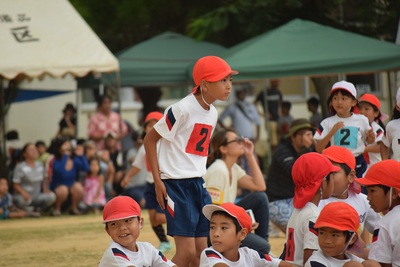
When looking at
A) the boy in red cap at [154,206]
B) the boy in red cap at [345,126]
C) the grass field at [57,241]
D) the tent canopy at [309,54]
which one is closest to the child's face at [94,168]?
the grass field at [57,241]

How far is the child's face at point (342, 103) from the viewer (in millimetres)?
10773

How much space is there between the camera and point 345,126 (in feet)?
35.9

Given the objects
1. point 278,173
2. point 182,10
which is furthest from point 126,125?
point 278,173

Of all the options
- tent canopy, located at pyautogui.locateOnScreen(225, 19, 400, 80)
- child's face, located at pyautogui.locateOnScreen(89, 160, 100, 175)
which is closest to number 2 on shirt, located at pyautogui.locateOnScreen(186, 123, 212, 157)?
tent canopy, located at pyautogui.locateOnScreen(225, 19, 400, 80)

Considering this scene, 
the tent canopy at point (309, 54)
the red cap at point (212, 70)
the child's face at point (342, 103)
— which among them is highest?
the red cap at point (212, 70)

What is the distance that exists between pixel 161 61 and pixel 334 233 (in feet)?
48.0

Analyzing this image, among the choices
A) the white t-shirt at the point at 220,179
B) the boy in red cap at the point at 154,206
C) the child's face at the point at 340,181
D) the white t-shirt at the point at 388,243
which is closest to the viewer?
the white t-shirt at the point at 388,243

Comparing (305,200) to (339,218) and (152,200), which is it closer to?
(339,218)

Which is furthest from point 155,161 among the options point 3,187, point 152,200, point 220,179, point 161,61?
point 161,61

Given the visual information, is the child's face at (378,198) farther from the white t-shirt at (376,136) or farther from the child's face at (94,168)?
the child's face at (94,168)

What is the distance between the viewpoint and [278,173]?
11.8 metres

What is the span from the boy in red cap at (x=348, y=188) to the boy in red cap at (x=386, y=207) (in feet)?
2.19

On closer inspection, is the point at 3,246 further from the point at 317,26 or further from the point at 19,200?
the point at 317,26

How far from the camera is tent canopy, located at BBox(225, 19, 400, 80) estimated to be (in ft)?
55.5
